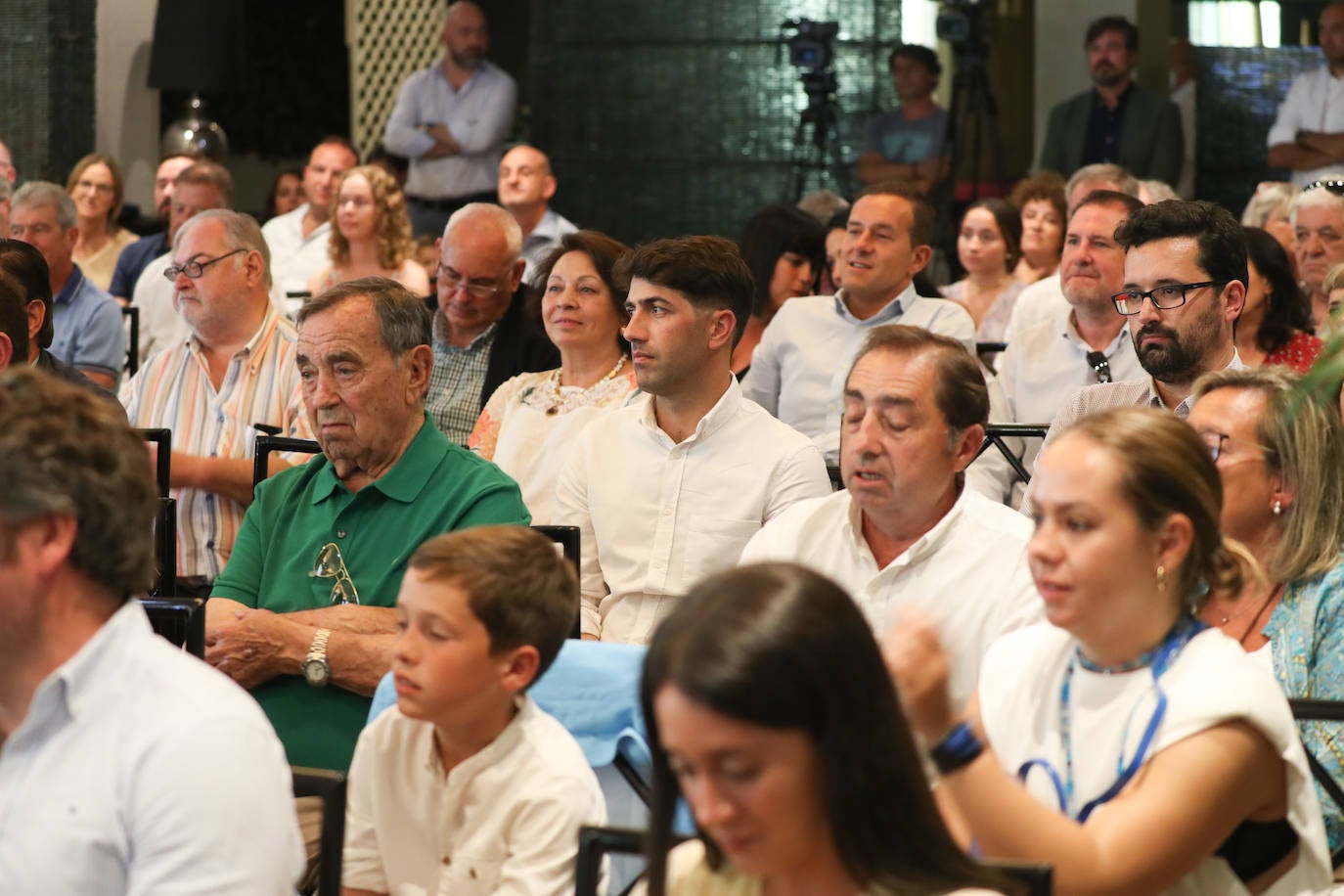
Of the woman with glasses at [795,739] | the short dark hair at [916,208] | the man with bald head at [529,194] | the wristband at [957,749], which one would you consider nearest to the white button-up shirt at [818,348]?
the short dark hair at [916,208]

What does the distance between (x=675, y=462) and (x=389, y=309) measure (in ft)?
→ 2.10

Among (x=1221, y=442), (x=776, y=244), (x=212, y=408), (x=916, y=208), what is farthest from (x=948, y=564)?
(x=776, y=244)

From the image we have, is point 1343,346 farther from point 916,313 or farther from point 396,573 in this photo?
point 916,313

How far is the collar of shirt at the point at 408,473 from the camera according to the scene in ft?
9.62

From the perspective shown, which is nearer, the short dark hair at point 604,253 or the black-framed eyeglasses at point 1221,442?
the black-framed eyeglasses at point 1221,442

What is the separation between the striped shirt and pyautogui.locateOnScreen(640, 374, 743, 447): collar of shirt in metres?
0.95

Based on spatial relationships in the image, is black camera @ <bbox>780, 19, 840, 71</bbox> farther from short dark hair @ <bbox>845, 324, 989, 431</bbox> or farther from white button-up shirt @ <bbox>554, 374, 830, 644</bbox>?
short dark hair @ <bbox>845, 324, 989, 431</bbox>

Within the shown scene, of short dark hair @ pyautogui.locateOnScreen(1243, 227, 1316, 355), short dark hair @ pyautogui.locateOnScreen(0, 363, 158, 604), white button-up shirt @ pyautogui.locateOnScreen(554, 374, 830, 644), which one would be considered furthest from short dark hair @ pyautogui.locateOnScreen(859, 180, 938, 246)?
short dark hair @ pyautogui.locateOnScreen(0, 363, 158, 604)

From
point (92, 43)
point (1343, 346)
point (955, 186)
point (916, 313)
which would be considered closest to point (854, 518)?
point (1343, 346)

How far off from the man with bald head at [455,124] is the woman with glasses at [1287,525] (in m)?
6.67

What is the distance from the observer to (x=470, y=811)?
6.67 feet

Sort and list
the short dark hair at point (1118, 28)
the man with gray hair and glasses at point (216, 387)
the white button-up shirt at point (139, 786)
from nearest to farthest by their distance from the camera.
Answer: the white button-up shirt at point (139, 786)
the man with gray hair and glasses at point (216, 387)
the short dark hair at point (1118, 28)

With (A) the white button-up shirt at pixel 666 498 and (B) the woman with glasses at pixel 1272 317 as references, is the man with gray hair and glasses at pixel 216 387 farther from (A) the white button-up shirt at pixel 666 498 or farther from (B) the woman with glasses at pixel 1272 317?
(B) the woman with glasses at pixel 1272 317

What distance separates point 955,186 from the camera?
8.69 meters
